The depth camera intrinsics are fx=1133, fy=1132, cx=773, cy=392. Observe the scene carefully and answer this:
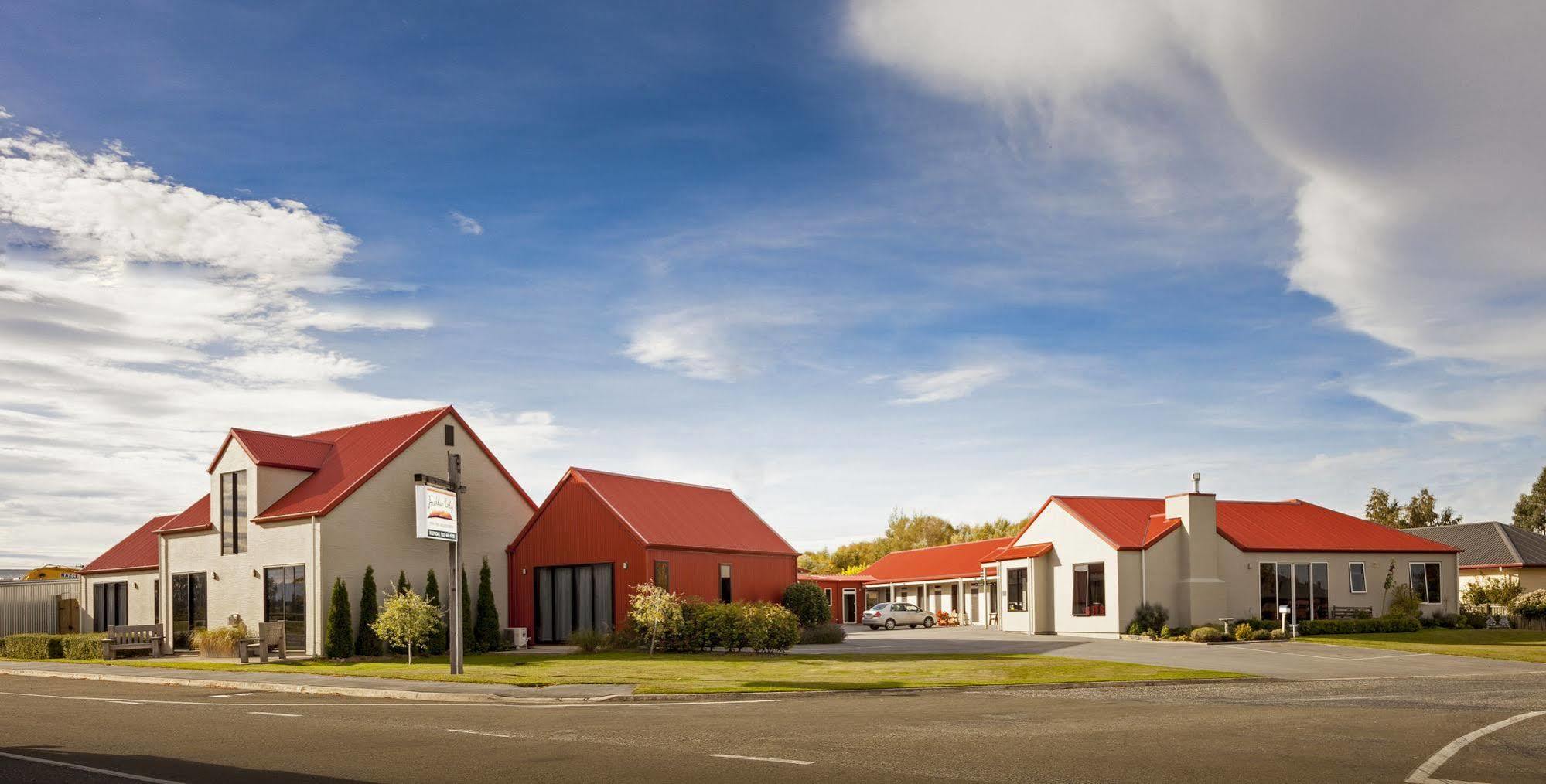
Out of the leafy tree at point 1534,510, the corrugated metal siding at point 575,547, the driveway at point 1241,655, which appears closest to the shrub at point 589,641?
the corrugated metal siding at point 575,547

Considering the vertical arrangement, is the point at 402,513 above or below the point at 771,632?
above

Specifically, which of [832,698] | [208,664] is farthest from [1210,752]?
[208,664]

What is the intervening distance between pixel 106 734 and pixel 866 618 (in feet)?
155

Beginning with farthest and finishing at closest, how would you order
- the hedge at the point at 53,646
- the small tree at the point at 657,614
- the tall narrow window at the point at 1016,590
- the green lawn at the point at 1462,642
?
the tall narrow window at the point at 1016,590 < the hedge at the point at 53,646 < the small tree at the point at 657,614 < the green lawn at the point at 1462,642

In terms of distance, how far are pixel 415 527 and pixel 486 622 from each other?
398 centimetres

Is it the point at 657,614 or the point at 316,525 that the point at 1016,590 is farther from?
the point at 316,525

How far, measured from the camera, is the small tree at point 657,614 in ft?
109

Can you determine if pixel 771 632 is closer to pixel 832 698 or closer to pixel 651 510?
pixel 651 510

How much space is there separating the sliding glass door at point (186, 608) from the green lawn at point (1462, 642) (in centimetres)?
3751

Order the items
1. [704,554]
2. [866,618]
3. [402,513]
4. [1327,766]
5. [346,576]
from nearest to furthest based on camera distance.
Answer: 1. [1327,766]
2. [346,576]
3. [402,513]
4. [704,554]
5. [866,618]

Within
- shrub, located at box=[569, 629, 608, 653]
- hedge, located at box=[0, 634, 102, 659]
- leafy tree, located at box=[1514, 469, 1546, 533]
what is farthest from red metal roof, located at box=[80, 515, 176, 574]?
leafy tree, located at box=[1514, 469, 1546, 533]

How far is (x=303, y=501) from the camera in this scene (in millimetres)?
36250

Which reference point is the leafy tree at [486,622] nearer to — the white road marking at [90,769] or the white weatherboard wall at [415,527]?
the white weatherboard wall at [415,527]

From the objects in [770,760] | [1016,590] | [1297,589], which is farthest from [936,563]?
[770,760]
